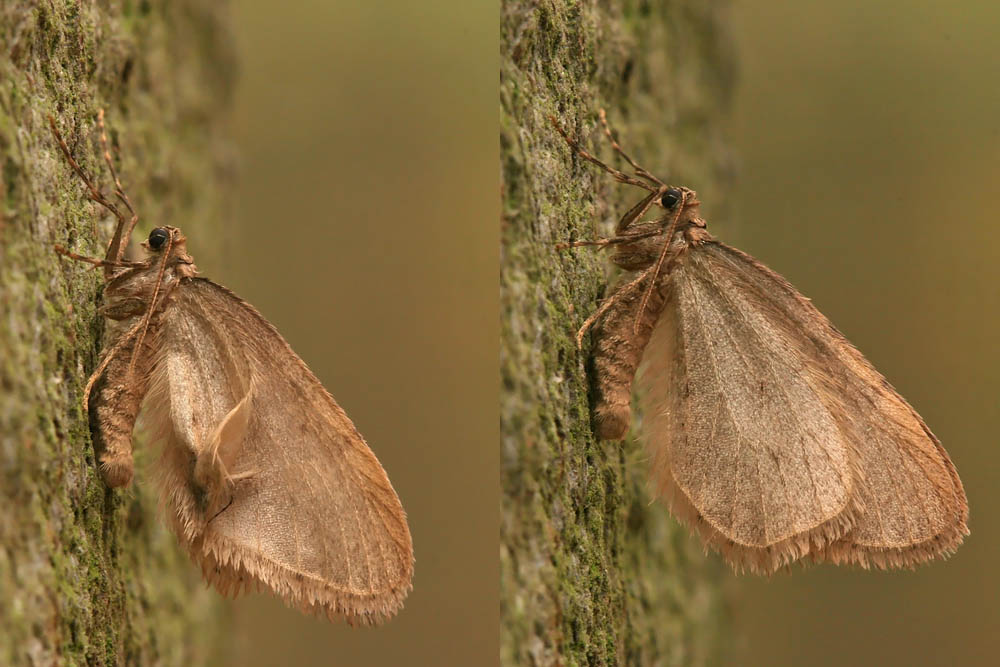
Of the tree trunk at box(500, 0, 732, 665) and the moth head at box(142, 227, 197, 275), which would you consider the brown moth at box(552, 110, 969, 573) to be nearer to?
the tree trunk at box(500, 0, 732, 665)

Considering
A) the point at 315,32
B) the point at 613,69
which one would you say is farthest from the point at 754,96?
the point at 315,32

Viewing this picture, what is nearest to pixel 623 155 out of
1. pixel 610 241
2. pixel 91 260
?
pixel 610 241

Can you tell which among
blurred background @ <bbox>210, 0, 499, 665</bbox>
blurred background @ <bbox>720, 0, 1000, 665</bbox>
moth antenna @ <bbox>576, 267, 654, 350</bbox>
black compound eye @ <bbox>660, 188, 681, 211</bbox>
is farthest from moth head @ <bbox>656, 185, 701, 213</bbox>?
blurred background @ <bbox>720, 0, 1000, 665</bbox>

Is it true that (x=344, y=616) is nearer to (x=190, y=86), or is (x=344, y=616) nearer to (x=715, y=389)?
(x=715, y=389)

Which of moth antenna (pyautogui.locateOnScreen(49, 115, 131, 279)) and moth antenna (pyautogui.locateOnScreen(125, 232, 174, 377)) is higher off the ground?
moth antenna (pyautogui.locateOnScreen(49, 115, 131, 279))

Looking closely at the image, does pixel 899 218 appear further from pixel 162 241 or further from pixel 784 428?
pixel 162 241

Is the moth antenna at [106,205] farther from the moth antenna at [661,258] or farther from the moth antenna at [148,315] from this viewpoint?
the moth antenna at [661,258]
